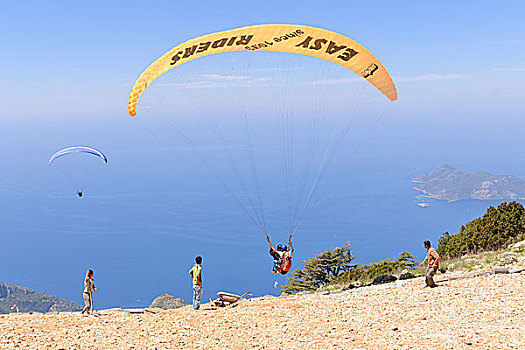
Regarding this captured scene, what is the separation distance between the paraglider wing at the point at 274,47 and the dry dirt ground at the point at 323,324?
748 centimetres

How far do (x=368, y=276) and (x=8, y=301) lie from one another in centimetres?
12310

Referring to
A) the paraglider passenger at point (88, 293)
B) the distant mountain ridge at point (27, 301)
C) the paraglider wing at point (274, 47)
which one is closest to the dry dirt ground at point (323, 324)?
the paraglider passenger at point (88, 293)

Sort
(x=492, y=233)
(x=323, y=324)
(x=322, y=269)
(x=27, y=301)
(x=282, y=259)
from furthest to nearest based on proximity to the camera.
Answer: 1. (x=27, y=301)
2. (x=322, y=269)
3. (x=492, y=233)
4. (x=282, y=259)
5. (x=323, y=324)

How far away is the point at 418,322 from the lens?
358 inches

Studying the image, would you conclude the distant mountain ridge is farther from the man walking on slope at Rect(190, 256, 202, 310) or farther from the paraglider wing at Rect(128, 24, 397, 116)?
the paraglider wing at Rect(128, 24, 397, 116)

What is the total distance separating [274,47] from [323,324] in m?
8.83

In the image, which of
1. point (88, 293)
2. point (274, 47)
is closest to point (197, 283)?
point (88, 293)

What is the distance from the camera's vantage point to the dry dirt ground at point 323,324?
822 cm

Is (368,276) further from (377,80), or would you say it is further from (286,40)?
(286,40)

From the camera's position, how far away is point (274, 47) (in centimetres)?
1378

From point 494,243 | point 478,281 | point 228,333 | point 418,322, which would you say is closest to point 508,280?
point 478,281

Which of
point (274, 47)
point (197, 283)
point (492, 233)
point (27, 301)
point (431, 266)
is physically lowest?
point (431, 266)

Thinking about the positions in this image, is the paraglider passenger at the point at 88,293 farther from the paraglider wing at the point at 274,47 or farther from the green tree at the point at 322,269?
the green tree at the point at 322,269

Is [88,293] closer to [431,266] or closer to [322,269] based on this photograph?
[431,266]
